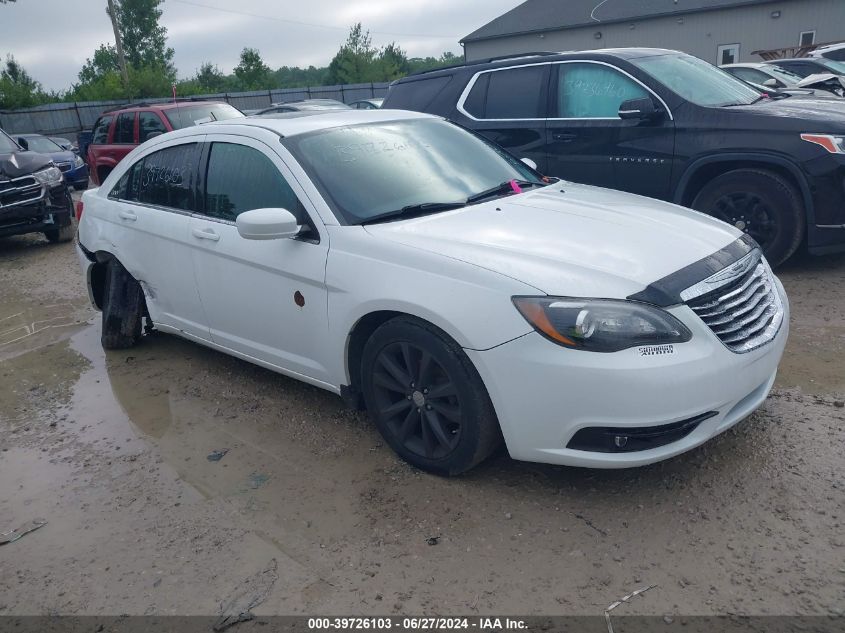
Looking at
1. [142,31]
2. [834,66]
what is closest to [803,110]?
[834,66]

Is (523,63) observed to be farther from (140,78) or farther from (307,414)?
(140,78)

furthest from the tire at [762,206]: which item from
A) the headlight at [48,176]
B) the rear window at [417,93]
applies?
the headlight at [48,176]

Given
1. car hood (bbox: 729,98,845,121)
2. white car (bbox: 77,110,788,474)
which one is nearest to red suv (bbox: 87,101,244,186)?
white car (bbox: 77,110,788,474)

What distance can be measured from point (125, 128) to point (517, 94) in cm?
844

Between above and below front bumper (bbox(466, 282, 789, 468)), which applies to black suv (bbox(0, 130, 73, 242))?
above

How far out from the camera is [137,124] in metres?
12.1

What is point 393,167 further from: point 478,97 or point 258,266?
point 478,97

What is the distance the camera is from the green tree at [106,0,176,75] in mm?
62531

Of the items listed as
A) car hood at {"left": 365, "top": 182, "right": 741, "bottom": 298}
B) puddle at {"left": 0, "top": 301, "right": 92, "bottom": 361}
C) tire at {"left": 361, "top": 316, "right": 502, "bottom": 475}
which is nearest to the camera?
car hood at {"left": 365, "top": 182, "right": 741, "bottom": 298}

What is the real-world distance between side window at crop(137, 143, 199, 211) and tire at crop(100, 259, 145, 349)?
1.94 feet

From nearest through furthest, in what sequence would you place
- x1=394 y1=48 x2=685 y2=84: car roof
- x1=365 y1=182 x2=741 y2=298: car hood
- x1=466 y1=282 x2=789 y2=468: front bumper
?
x1=466 y1=282 x2=789 y2=468: front bumper → x1=365 y1=182 x2=741 y2=298: car hood → x1=394 y1=48 x2=685 y2=84: car roof

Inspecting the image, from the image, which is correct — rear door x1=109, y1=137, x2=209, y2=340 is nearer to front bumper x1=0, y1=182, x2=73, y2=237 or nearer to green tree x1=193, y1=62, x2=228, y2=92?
front bumper x1=0, y1=182, x2=73, y2=237

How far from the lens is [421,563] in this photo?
272 cm

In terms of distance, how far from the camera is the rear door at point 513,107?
6.57 metres
